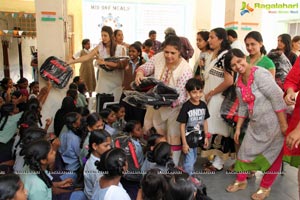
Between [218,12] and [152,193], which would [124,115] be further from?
[218,12]

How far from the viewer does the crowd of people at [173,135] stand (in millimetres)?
1959

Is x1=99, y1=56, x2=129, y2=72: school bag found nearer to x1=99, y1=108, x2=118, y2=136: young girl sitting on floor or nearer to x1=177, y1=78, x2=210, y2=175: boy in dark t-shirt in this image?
x1=99, y1=108, x2=118, y2=136: young girl sitting on floor

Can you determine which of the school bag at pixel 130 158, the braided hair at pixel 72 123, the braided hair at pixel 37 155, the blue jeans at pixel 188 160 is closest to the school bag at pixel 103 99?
the braided hair at pixel 72 123

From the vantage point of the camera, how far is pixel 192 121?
2658 mm

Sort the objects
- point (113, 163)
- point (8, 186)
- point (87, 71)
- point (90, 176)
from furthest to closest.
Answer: point (87, 71) < point (90, 176) < point (113, 163) < point (8, 186)

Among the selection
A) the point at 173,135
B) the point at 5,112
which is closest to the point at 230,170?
the point at 173,135

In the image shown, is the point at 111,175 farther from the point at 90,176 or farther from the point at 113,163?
the point at 90,176

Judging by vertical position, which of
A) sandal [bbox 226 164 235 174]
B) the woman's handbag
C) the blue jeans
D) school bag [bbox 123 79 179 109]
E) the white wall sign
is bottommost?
sandal [bbox 226 164 235 174]

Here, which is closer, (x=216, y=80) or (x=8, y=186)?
(x=8, y=186)

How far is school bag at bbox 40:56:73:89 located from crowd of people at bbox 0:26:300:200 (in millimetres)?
704

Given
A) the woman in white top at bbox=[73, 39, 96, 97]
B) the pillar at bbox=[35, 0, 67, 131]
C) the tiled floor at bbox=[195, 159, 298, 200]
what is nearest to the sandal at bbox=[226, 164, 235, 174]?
the tiled floor at bbox=[195, 159, 298, 200]

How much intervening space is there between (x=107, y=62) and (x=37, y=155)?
1.94 meters

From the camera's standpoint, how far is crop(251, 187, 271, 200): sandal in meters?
2.62

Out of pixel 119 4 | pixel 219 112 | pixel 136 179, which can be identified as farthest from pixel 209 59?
pixel 119 4
